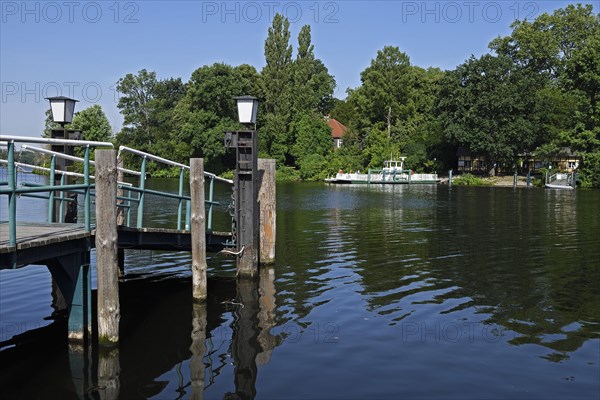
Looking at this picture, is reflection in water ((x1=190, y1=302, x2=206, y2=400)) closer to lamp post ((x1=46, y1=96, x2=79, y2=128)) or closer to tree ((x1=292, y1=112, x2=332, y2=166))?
lamp post ((x1=46, y1=96, x2=79, y2=128))

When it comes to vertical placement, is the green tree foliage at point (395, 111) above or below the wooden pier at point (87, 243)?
above

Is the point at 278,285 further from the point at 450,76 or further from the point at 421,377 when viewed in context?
the point at 450,76

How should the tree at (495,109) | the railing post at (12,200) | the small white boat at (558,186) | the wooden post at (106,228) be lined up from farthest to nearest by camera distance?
1. the tree at (495,109)
2. the small white boat at (558,186)
3. the wooden post at (106,228)
4. the railing post at (12,200)

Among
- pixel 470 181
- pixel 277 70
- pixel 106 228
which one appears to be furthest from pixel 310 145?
pixel 106 228

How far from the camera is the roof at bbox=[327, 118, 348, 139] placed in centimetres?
10238

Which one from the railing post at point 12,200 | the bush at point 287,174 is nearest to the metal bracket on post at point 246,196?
the railing post at point 12,200

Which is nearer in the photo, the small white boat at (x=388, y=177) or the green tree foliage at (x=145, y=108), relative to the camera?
the small white boat at (x=388, y=177)

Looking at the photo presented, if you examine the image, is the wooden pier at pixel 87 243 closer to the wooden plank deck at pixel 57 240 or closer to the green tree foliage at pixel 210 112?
the wooden plank deck at pixel 57 240

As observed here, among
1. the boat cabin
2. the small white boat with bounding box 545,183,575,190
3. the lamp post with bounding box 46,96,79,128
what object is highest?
the boat cabin

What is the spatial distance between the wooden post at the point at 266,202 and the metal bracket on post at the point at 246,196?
2.45ft

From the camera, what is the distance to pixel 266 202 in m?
14.7

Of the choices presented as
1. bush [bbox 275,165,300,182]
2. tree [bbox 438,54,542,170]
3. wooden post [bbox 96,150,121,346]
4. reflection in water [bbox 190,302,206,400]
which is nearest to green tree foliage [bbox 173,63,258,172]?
bush [bbox 275,165,300,182]

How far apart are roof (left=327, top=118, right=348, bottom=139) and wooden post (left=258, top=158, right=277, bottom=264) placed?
8657 cm

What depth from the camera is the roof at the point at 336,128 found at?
102 m
